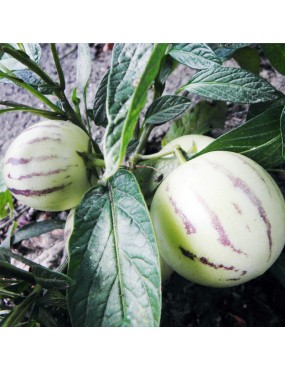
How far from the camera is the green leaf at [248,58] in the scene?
856 mm

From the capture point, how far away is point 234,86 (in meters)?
0.68

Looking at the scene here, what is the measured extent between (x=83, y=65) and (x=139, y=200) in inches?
14.7

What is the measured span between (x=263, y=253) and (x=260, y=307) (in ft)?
1.25

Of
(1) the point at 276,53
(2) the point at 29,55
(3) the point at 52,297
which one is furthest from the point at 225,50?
(3) the point at 52,297

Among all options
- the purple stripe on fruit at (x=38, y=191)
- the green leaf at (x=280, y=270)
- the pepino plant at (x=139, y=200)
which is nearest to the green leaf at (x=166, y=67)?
the pepino plant at (x=139, y=200)

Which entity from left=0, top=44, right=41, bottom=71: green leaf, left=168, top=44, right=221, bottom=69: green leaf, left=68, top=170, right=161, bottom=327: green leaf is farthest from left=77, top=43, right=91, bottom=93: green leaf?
left=68, top=170, right=161, bottom=327: green leaf

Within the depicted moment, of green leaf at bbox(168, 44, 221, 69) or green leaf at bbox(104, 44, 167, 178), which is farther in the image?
green leaf at bbox(168, 44, 221, 69)

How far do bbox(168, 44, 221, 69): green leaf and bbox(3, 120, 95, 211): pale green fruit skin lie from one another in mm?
219

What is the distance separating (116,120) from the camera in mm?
401

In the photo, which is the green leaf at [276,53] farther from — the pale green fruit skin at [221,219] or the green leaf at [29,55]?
the green leaf at [29,55]

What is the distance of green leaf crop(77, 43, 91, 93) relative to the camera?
0.81 m

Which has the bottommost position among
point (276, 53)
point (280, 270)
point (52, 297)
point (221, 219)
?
point (280, 270)

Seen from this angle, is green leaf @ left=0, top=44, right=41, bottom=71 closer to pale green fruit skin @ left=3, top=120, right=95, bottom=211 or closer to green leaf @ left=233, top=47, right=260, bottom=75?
pale green fruit skin @ left=3, top=120, right=95, bottom=211

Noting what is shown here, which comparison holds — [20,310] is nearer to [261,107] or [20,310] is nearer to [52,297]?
[52,297]
